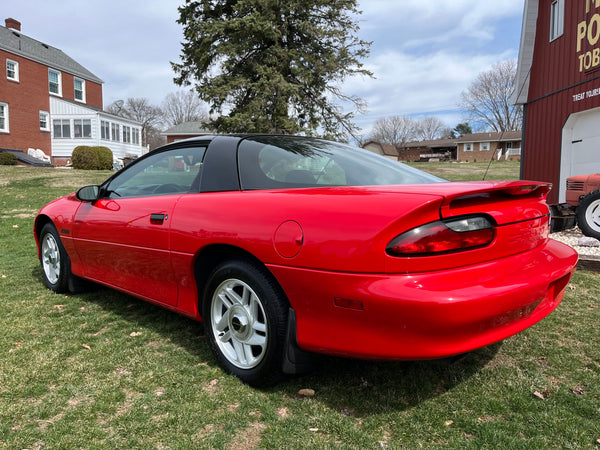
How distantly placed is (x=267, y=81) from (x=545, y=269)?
56.7ft

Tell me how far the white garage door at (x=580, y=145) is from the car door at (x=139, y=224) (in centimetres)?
892

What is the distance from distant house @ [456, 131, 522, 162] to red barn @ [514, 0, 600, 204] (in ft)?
131

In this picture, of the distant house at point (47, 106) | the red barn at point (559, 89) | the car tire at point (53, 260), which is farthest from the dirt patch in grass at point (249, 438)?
the distant house at point (47, 106)

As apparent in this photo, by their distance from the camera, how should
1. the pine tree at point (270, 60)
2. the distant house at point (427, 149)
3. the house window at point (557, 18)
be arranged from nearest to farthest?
the house window at point (557, 18) → the pine tree at point (270, 60) → the distant house at point (427, 149)

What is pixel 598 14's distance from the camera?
8422 mm

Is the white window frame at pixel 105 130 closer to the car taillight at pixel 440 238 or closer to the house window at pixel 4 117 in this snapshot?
the house window at pixel 4 117

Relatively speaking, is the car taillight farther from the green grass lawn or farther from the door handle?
the door handle

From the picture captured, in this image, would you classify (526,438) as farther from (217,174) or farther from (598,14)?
(598,14)

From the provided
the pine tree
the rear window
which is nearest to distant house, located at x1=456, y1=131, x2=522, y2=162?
the pine tree

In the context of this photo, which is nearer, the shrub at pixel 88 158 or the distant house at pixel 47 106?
the shrub at pixel 88 158

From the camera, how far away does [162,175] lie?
327cm

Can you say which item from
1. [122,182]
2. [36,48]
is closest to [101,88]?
[36,48]

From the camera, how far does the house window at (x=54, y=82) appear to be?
1125 inches

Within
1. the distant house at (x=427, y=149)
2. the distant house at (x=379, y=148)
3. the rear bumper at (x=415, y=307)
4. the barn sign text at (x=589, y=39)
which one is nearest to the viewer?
the rear bumper at (x=415, y=307)
